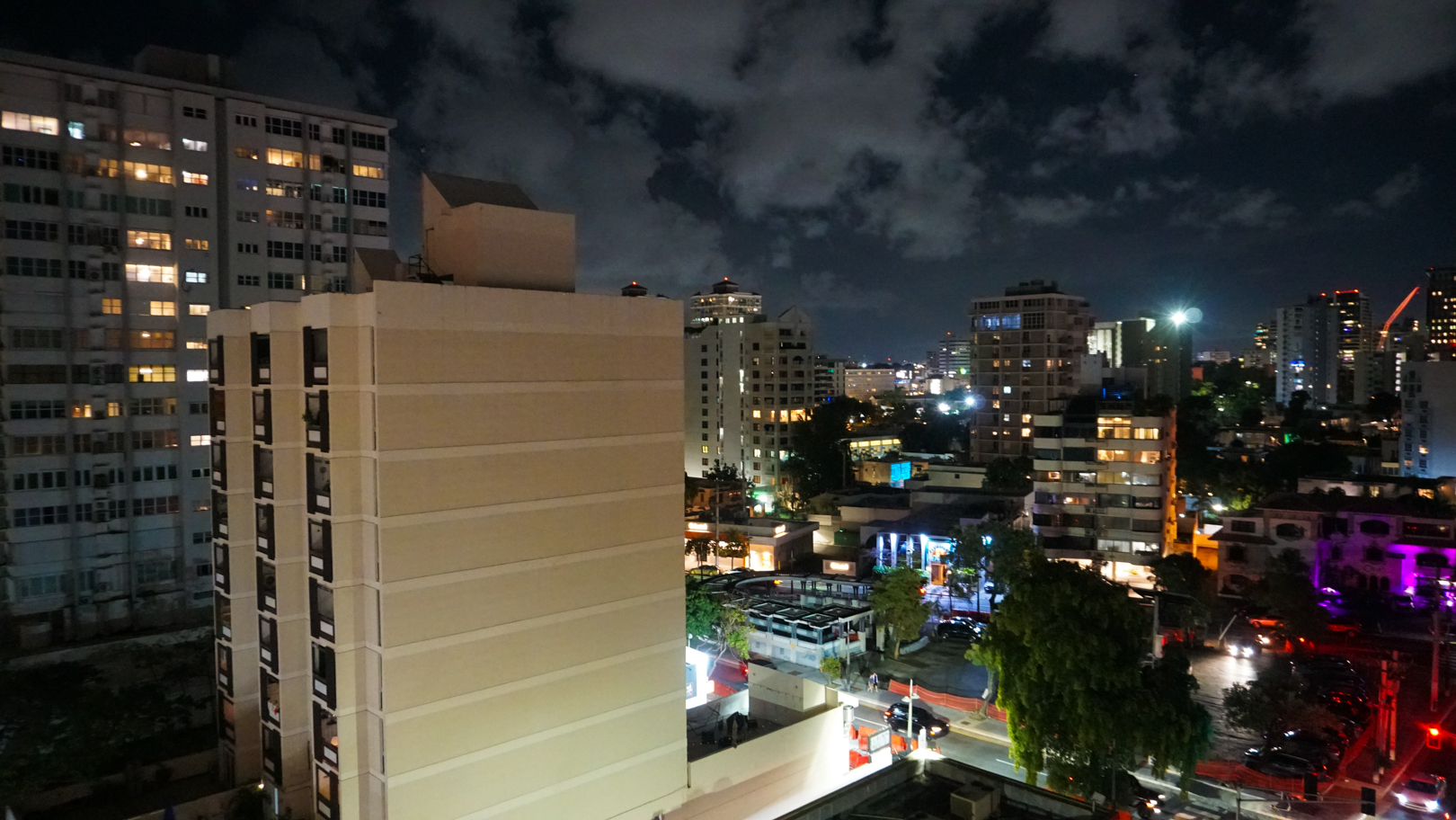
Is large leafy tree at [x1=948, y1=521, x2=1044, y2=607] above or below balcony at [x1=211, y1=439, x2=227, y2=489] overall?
below

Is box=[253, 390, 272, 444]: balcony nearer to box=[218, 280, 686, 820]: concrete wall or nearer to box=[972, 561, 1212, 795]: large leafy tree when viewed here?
box=[218, 280, 686, 820]: concrete wall

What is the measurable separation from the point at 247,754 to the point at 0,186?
2996cm

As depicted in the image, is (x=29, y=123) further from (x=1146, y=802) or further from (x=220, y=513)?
(x=1146, y=802)

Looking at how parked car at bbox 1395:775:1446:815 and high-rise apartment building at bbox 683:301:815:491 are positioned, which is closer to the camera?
parked car at bbox 1395:775:1446:815

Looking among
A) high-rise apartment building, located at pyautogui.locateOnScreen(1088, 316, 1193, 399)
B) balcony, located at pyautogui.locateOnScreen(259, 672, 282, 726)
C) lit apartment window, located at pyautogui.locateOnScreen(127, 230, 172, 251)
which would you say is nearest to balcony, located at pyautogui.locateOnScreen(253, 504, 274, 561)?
balcony, located at pyautogui.locateOnScreen(259, 672, 282, 726)

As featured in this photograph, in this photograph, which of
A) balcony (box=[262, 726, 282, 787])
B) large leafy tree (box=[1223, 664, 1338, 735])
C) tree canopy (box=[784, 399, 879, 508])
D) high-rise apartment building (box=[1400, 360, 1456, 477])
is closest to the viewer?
balcony (box=[262, 726, 282, 787])

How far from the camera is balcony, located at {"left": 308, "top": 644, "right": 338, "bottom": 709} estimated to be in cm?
1456

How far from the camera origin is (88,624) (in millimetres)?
36500

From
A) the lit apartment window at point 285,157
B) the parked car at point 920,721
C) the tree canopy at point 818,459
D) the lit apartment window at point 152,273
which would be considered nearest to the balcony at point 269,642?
the parked car at point 920,721

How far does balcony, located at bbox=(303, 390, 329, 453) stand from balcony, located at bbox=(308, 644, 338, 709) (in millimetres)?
3622

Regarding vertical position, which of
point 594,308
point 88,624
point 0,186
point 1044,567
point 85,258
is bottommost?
point 88,624

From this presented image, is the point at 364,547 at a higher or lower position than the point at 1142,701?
higher

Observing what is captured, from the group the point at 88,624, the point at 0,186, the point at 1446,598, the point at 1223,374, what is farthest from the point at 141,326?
the point at 1223,374

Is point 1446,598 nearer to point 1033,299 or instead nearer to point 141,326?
point 1033,299
